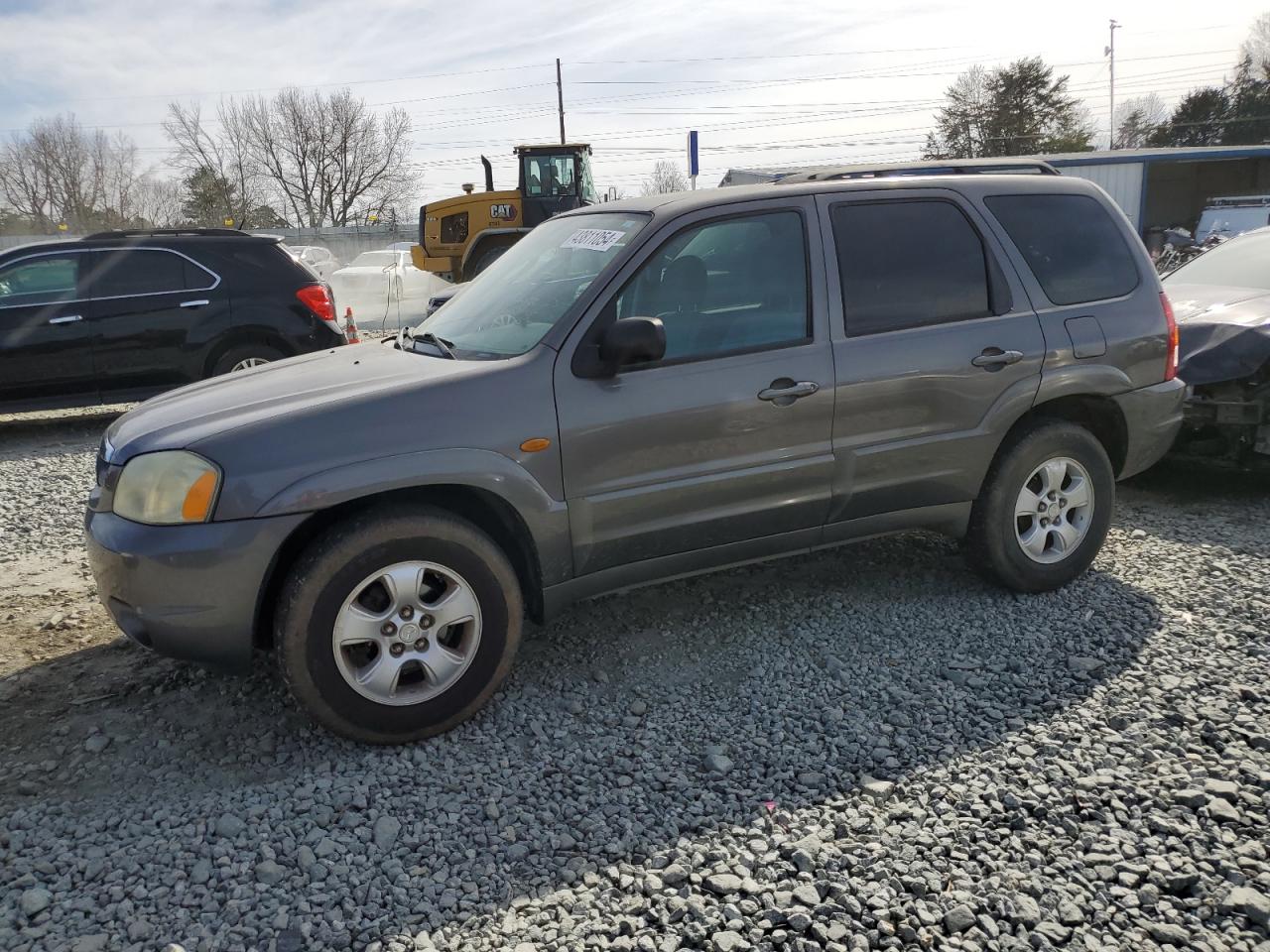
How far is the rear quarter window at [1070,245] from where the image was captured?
170 inches

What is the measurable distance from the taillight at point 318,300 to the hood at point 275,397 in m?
5.24

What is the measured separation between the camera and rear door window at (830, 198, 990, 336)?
13.0ft

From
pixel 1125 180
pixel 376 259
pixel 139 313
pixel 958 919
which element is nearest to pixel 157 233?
pixel 139 313

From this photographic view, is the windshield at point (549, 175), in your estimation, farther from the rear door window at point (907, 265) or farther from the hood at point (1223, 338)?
the rear door window at point (907, 265)

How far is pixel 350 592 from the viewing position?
10.3ft

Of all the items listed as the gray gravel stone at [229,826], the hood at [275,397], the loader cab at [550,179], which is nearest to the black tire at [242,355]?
the hood at [275,397]

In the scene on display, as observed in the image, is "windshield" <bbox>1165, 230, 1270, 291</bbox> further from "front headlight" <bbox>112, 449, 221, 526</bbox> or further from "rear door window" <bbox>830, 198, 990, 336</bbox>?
"front headlight" <bbox>112, 449, 221, 526</bbox>

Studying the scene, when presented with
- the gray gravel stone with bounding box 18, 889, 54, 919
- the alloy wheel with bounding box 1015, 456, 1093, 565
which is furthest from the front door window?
the alloy wheel with bounding box 1015, 456, 1093, 565

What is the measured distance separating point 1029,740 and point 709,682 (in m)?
1.18

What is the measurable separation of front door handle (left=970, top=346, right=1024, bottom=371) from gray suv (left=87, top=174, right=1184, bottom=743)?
12 millimetres

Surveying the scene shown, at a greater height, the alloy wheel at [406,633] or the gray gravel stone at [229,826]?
the alloy wheel at [406,633]

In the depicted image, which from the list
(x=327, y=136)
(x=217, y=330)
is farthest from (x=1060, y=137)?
(x=217, y=330)

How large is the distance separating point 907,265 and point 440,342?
6.65 ft

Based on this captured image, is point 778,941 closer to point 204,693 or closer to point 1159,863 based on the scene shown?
point 1159,863
